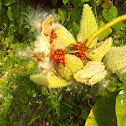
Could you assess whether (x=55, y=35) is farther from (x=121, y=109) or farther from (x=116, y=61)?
(x=121, y=109)

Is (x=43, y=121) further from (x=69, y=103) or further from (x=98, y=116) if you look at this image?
(x=98, y=116)

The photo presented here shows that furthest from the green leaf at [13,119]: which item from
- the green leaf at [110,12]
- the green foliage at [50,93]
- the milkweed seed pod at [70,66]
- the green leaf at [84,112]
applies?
the milkweed seed pod at [70,66]

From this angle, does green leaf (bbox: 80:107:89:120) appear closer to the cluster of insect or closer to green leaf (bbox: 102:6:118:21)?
green leaf (bbox: 102:6:118:21)

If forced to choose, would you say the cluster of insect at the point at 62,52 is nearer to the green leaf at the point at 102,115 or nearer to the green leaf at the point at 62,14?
the green leaf at the point at 102,115

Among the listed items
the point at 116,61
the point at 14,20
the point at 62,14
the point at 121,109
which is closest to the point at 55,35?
the point at 116,61

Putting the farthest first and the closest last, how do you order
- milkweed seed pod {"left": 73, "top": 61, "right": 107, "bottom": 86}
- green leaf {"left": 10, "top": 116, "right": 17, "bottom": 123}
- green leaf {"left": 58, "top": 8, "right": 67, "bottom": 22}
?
green leaf {"left": 58, "top": 8, "right": 67, "bottom": 22} < green leaf {"left": 10, "top": 116, "right": 17, "bottom": 123} < milkweed seed pod {"left": 73, "top": 61, "right": 107, "bottom": 86}

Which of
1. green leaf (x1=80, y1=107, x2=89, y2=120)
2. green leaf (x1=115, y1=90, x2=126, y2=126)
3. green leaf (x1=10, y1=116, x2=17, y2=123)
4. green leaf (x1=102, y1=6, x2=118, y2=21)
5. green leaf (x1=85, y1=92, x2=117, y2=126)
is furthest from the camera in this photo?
green leaf (x1=10, y1=116, x2=17, y2=123)

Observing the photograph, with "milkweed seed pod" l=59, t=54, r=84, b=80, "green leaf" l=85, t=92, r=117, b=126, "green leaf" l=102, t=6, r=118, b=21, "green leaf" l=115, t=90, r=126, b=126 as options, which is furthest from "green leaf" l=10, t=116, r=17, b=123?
"milkweed seed pod" l=59, t=54, r=84, b=80
